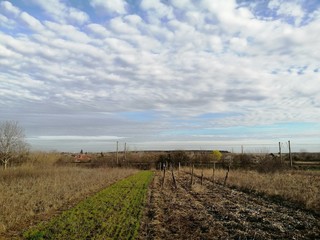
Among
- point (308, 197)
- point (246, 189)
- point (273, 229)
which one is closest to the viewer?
point (273, 229)

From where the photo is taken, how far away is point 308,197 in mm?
14570

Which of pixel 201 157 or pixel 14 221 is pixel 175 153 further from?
pixel 14 221

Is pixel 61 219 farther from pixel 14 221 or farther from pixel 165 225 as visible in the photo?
pixel 165 225

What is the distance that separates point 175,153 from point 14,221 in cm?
4970

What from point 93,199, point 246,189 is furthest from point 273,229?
point 246,189

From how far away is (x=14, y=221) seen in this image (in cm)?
1078

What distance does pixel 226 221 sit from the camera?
10914 millimetres

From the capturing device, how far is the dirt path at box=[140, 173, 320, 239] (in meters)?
9.23

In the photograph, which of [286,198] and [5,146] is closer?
[286,198]

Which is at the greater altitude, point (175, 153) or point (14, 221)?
point (175, 153)

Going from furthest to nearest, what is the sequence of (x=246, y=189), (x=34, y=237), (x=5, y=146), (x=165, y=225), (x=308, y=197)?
(x=5, y=146), (x=246, y=189), (x=308, y=197), (x=165, y=225), (x=34, y=237)

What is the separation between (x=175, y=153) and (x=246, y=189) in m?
39.2

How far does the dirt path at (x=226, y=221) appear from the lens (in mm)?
9234

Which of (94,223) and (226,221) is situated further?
(226,221)
